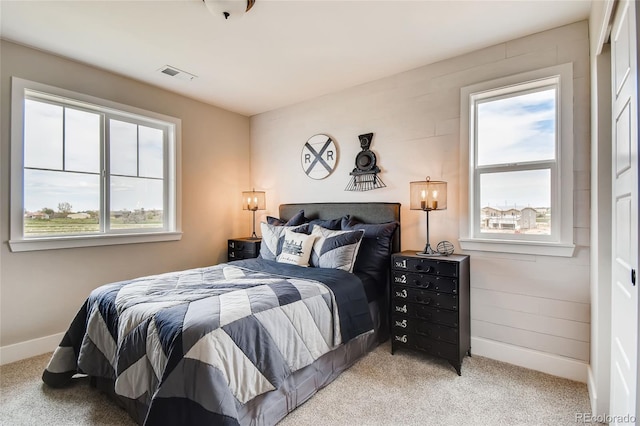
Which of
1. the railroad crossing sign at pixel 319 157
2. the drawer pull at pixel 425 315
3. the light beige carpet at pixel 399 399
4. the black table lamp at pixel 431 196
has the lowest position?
the light beige carpet at pixel 399 399

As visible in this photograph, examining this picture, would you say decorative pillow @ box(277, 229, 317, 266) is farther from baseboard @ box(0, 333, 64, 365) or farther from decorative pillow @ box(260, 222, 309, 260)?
baseboard @ box(0, 333, 64, 365)

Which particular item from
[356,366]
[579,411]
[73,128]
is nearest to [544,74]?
[579,411]

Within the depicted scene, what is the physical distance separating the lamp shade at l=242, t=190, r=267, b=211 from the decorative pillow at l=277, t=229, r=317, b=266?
1257 millimetres

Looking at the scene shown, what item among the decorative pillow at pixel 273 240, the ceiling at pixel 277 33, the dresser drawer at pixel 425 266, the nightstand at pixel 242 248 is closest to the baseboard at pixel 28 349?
the nightstand at pixel 242 248

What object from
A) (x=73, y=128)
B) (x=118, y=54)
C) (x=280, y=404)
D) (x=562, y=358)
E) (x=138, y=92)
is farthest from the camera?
(x=138, y=92)

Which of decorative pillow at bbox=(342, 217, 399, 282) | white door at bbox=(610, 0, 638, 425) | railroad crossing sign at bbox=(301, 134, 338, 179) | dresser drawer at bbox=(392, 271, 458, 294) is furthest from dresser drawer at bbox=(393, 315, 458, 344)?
railroad crossing sign at bbox=(301, 134, 338, 179)

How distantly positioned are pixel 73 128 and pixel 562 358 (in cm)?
461

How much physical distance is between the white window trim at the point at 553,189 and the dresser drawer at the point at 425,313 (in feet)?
2.15

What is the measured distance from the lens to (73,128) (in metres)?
3.01

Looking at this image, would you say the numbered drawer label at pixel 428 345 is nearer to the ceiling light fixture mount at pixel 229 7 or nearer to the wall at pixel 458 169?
the wall at pixel 458 169

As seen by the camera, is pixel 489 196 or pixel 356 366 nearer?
pixel 356 366

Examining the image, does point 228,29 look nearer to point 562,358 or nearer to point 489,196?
point 489,196

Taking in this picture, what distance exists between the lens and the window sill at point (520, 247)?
234cm

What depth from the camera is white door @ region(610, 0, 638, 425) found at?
1.16 metres
